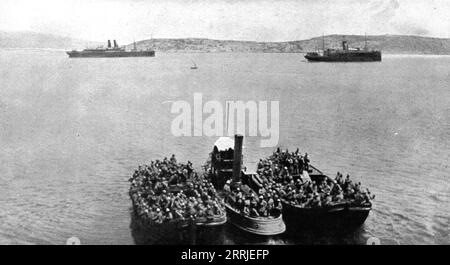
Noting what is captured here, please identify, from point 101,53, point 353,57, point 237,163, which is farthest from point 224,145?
point 353,57

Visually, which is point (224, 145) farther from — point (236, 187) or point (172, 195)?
point (172, 195)

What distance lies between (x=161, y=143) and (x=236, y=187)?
51.3 ft

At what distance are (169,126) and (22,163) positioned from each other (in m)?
13.0

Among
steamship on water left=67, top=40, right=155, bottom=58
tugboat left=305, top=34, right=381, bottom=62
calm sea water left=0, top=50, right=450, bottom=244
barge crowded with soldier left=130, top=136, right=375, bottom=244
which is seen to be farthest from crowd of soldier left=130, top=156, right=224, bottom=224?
tugboat left=305, top=34, right=381, bottom=62

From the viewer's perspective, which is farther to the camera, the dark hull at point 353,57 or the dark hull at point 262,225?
the dark hull at point 353,57

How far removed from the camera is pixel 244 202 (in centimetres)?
1722

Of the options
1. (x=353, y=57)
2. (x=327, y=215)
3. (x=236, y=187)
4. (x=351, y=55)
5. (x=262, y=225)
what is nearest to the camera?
(x=262, y=225)

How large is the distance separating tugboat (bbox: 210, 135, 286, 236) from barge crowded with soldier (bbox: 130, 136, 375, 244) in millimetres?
35

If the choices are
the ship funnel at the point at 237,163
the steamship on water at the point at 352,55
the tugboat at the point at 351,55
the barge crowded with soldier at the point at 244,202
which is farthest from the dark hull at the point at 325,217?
the tugboat at the point at 351,55

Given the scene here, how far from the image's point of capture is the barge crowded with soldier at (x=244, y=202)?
15.8 m

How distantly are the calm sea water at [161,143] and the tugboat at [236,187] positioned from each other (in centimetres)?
96

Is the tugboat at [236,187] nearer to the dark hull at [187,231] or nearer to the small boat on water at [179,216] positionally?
the small boat on water at [179,216]

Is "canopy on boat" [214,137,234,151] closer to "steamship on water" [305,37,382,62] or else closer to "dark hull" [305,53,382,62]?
"steamship on water" [305,37,382,62]
